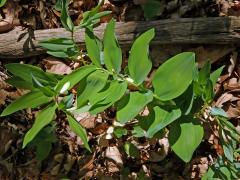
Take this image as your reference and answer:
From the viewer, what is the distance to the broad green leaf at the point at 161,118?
127cm

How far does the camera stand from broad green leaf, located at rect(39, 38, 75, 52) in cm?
155

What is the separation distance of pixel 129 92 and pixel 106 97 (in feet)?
0.32

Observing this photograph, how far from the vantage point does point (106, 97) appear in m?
1.23

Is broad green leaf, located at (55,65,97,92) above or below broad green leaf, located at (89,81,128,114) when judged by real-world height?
above

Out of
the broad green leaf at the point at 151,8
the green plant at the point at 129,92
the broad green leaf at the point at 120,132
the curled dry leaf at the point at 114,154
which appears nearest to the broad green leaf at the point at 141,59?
the green plant at the point at 129,92

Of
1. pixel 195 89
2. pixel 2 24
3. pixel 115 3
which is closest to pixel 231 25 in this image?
pixel 115 3

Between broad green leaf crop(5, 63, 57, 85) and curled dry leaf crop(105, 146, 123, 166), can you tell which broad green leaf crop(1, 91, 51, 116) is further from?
curled dry leaf crop(105, 146, 123, 166)

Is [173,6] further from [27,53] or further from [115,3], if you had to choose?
[27,53]

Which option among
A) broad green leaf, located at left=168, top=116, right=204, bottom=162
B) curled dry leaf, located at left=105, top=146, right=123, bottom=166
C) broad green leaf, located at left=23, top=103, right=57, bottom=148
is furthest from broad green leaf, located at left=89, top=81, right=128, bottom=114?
curled dry leaf, located at left=105, top=146, right=123, bottom=166

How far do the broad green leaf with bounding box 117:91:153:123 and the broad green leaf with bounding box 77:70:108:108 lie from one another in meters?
0.09

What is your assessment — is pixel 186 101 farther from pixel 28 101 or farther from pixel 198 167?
pixel 198 167

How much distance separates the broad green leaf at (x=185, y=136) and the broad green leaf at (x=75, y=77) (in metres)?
0.31

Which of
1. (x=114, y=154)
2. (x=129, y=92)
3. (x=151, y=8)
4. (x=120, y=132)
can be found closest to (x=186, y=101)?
(x=129, y=92)

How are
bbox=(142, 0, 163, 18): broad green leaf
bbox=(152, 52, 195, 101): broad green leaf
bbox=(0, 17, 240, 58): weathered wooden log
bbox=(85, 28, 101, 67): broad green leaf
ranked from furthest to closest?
1. bbox=(142, 0, 163, 18): broad green leaf
2. bbox=(0, 17, 240, 58): weathered wooden log
3. bbox=(85, 28, 101, 67): broad green leaf
4. bbox=(152, 52, 195, 101): broad green leaf
